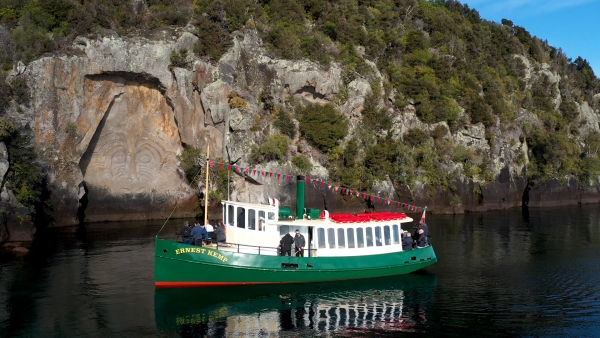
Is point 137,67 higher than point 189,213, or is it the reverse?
point 137,67

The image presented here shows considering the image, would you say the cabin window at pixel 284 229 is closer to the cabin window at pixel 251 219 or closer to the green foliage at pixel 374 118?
the cabin window at pixel 251 219

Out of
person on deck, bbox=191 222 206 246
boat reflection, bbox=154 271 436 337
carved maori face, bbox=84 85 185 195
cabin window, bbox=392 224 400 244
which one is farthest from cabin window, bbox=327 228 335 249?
carved maori face, bbox=84 85 185 195

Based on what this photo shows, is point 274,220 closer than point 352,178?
Yes

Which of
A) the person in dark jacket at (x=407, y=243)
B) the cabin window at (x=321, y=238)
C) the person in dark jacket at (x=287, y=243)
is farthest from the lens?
the person in dark jacket at (x=407, y=243)

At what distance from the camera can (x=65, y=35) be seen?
47.3 m

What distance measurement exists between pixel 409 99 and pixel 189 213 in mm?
27111

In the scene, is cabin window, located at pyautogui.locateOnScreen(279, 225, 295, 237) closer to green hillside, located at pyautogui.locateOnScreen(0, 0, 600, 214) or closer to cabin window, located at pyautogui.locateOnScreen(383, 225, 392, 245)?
cabin window, located at pyautogui.locateOnScreen(383, 225, 392, 245)

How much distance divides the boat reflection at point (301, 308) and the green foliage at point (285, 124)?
27.7 metres

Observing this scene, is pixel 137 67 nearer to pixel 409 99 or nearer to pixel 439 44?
pixel 409 99

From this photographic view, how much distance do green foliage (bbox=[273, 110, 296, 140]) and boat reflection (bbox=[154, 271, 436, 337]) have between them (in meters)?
27.7

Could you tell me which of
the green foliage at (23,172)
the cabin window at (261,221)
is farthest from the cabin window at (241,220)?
the green foliage at (23,172)

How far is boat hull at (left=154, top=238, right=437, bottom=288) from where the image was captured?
77.9ft

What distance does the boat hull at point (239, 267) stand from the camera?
77.9ft

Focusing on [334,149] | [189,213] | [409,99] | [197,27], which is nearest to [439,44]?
[409,99]
